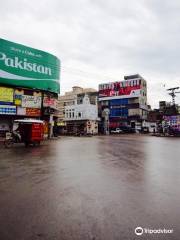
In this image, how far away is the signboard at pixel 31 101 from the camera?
113 ft

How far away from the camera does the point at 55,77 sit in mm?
39719

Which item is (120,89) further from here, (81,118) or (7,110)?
(7,110)

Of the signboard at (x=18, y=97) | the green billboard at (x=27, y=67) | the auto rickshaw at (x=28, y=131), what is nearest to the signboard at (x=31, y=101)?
the signboard at (x=18, y=97)

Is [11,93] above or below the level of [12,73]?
below

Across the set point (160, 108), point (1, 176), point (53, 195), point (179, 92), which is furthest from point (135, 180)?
point (160, 108)

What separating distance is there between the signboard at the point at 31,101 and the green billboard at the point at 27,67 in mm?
1983

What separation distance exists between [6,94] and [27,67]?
6520mm

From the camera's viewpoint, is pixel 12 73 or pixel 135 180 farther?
pixel 12 73

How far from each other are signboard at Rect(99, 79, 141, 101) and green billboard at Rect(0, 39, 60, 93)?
147ft

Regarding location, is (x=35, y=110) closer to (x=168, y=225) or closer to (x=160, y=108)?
(x=168, y=225)

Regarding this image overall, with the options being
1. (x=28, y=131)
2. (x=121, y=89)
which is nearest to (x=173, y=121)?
(x=121, y=89)

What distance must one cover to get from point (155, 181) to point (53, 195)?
3376mm

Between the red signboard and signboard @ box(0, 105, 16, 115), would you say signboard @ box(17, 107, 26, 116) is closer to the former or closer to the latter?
signboard @ box(0, 105, 16, 115)

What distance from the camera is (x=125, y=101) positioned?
82062 mm
